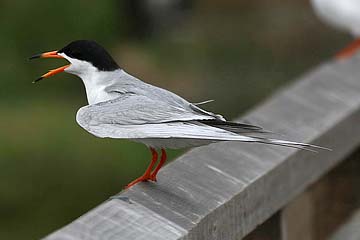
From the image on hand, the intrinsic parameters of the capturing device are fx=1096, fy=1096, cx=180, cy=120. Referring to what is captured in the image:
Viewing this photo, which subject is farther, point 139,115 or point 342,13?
point 342,13

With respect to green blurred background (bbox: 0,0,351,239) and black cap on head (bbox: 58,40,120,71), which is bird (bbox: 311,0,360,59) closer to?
green blurred background (bbox: 0,0,351,239)

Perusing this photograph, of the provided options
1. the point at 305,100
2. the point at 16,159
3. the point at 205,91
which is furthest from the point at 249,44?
the point at 305,100

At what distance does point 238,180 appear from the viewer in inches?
106

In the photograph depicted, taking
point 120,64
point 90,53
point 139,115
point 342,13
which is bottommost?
point 120,64

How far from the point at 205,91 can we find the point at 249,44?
166 cm

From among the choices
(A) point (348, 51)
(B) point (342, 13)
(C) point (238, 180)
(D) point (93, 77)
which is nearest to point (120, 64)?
(B) point (342, 13)

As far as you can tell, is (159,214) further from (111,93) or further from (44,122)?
(44,122)

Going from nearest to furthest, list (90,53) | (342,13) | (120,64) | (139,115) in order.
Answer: (139,115) < (90,53) < (342,13) < (120,64)

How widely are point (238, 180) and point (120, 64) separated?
26.8 ft

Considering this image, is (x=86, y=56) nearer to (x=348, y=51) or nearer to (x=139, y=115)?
(x=139, y=115)

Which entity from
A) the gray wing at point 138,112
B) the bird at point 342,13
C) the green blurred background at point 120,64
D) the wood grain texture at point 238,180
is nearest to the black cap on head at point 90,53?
the gray wing at point 138,112

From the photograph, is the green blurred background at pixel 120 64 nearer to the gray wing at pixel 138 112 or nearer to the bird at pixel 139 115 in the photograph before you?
the bird at pixel 139 115

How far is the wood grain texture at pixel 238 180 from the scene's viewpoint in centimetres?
224

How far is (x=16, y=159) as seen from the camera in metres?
7.61
